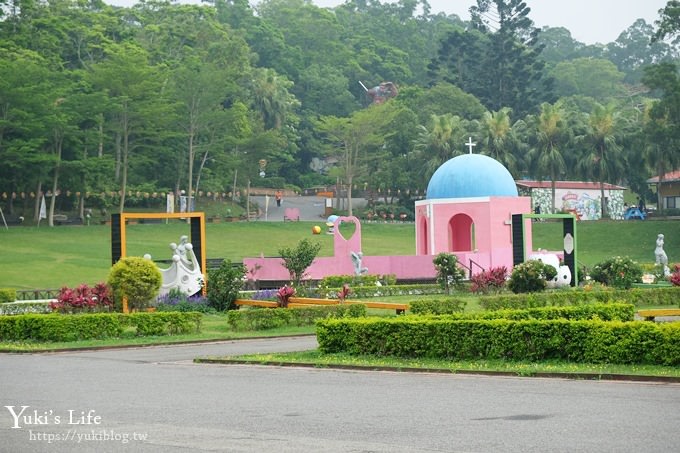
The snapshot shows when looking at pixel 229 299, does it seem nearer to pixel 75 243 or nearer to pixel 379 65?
pixel 75 243

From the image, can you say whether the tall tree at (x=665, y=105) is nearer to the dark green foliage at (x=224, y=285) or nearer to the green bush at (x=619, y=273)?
the green bush at (x=619, y=273)

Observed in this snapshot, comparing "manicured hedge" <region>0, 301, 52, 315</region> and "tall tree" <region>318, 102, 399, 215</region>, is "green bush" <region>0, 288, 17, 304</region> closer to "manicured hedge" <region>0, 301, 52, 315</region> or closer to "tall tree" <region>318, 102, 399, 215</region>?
"manicured hedge" <region>0, 301, 52, 315</region>

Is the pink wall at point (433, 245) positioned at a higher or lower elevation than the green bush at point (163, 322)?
higher

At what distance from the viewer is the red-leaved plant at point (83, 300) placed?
26.8 meters

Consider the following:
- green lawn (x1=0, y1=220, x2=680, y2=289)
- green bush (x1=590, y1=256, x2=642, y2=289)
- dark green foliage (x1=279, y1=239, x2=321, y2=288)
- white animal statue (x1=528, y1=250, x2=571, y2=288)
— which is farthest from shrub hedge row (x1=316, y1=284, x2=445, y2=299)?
green lawn (x1=0, y1=220, x2=680, y2=289)

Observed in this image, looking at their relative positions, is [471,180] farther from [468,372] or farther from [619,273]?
[468,372]

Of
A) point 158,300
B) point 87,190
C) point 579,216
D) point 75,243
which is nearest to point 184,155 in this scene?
point 87,190

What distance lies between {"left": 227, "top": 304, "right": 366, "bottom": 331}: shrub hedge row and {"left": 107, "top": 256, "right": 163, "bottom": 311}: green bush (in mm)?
3395

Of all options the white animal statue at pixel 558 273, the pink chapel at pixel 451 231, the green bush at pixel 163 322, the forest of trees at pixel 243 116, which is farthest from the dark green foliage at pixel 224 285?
the forest of trees at pixel 243 116

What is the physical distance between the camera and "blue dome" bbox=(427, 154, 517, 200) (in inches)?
1705

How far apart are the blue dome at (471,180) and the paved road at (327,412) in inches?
1072

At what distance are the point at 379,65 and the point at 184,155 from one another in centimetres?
4946

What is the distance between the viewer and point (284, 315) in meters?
25.2

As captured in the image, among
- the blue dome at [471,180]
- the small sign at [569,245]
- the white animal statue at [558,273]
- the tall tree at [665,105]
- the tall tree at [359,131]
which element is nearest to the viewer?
the white animal statue at [558,273]
